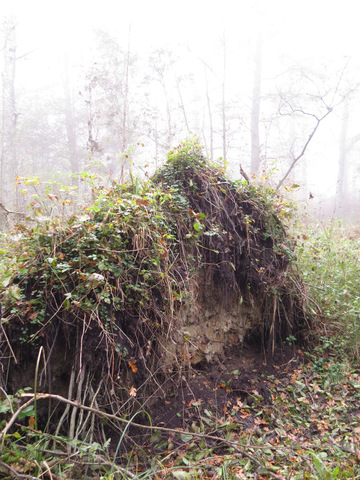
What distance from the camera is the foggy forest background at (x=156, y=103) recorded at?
1060 centimetres

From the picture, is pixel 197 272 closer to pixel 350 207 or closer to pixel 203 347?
pixel 203 347

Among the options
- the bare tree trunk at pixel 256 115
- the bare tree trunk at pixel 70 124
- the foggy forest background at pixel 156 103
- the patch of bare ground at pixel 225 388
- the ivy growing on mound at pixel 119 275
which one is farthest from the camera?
the bare tree trunk at pixel 70 124

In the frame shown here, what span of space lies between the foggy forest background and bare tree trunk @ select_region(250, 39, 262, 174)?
4 centimetres

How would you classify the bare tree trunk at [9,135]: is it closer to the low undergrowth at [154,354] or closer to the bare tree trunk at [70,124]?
the bare tree trunk at [70,124]

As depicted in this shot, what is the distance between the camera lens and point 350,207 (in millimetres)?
17906

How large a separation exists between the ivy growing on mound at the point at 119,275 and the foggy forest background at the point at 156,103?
4.80 m

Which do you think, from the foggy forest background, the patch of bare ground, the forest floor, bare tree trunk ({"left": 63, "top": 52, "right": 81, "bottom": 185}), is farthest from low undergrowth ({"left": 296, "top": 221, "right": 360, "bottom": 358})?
bare tree trunk ({"left": 63, "top": 52, "right": 81, "bottom": 185})

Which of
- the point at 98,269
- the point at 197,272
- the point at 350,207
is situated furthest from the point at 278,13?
the point at 98,269

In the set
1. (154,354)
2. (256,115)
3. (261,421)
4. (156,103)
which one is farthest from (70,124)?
(261,421)

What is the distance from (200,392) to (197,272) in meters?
1.30

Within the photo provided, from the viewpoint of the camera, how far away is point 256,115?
12.0 metres

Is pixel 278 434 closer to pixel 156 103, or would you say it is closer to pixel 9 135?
pixel 9 135

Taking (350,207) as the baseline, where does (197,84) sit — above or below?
above

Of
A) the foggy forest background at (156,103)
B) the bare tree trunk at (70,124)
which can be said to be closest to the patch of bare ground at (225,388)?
the foggy forest background at (156,103)
